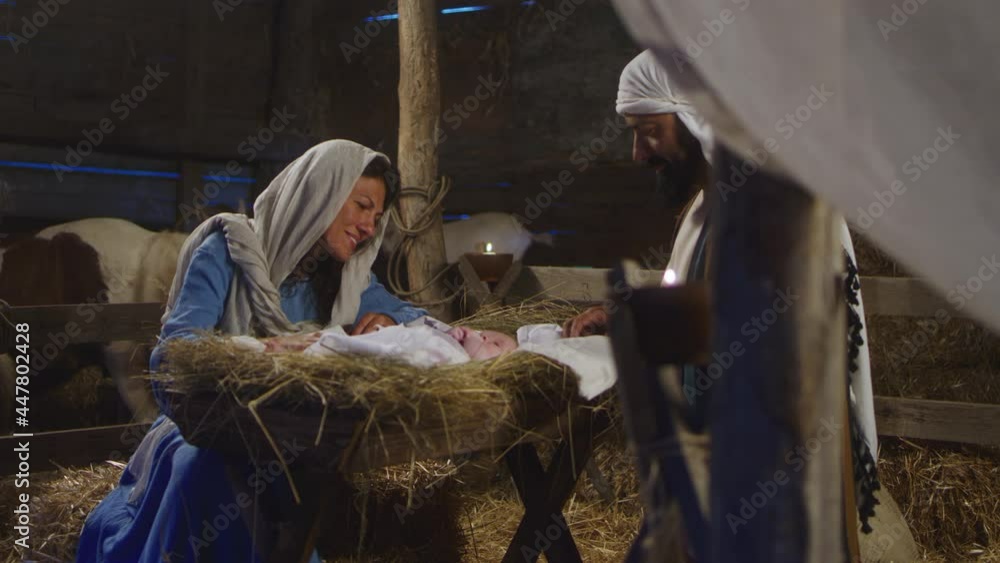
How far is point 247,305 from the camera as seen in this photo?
10.8 ft

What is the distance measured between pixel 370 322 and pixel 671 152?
1.31m

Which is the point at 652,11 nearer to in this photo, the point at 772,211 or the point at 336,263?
the point at 772,211

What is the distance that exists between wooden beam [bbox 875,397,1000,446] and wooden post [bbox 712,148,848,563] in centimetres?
297

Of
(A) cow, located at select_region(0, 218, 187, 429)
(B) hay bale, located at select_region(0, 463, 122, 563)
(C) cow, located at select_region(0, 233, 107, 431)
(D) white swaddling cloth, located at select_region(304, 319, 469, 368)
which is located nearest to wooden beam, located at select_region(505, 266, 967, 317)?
(D) white swaddling cloth, located at select_region(304, 319, 469, 368)

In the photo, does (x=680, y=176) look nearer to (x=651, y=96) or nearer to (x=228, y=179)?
(x=651, y=96)

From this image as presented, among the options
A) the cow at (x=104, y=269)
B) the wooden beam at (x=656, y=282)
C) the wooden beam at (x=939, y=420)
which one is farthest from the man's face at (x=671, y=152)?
the cow at (x=104, y=269)

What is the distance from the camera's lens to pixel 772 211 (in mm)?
1714

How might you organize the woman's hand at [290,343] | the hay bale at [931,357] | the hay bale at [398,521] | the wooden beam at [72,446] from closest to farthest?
the woman's hand at [290,343], the hay bale at [398,521], the wooden beam at [72,446], the hay bale at [931,357]

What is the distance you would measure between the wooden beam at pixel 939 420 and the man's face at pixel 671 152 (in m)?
1.97

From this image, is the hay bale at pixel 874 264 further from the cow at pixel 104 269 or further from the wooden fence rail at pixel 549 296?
the cow at pixel 104 269

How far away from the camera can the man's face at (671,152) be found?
3.16 metres

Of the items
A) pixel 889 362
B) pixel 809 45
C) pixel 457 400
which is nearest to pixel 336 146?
pixel 457 400

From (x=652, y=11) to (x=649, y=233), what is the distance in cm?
572

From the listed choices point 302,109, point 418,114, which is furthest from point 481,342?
point 302,109
